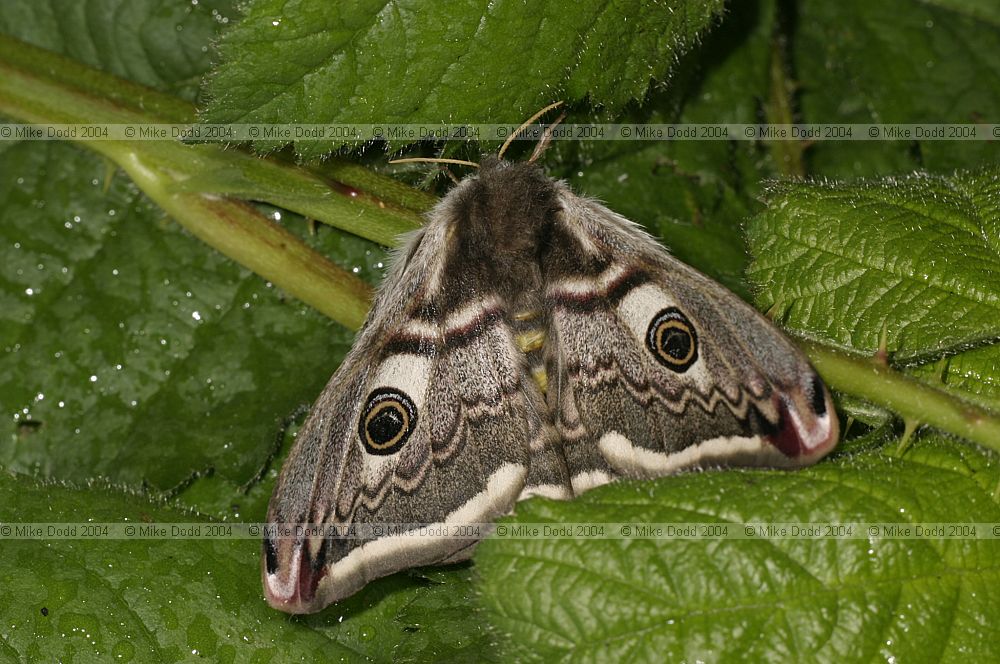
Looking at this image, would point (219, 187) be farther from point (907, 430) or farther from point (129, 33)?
point (907, 430)

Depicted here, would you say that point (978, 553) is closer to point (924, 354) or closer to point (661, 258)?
point (924, 354)

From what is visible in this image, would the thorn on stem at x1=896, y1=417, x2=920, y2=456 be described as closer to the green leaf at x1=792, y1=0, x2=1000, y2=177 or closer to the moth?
the moth

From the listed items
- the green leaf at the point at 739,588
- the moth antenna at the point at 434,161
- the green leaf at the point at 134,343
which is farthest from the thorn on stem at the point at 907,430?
the green leaf at the point at 134,343

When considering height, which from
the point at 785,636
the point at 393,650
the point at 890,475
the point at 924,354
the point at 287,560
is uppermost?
the point at 924,354

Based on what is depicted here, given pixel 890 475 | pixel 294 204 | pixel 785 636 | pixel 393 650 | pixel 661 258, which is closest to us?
pixel 785 636

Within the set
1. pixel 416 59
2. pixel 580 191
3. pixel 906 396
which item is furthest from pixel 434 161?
pixel 906 396

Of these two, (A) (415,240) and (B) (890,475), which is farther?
(A) (415,240)

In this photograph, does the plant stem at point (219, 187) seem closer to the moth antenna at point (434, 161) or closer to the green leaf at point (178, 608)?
the moth antenna at point (434, 161)

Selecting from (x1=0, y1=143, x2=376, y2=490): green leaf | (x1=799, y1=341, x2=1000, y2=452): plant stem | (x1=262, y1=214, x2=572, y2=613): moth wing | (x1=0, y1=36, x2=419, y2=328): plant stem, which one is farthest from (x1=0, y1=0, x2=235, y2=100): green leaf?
(x1=799, y1=341, x2=1000, y2=452): plant stem

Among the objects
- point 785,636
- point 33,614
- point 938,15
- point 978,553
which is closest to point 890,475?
point 978,553
